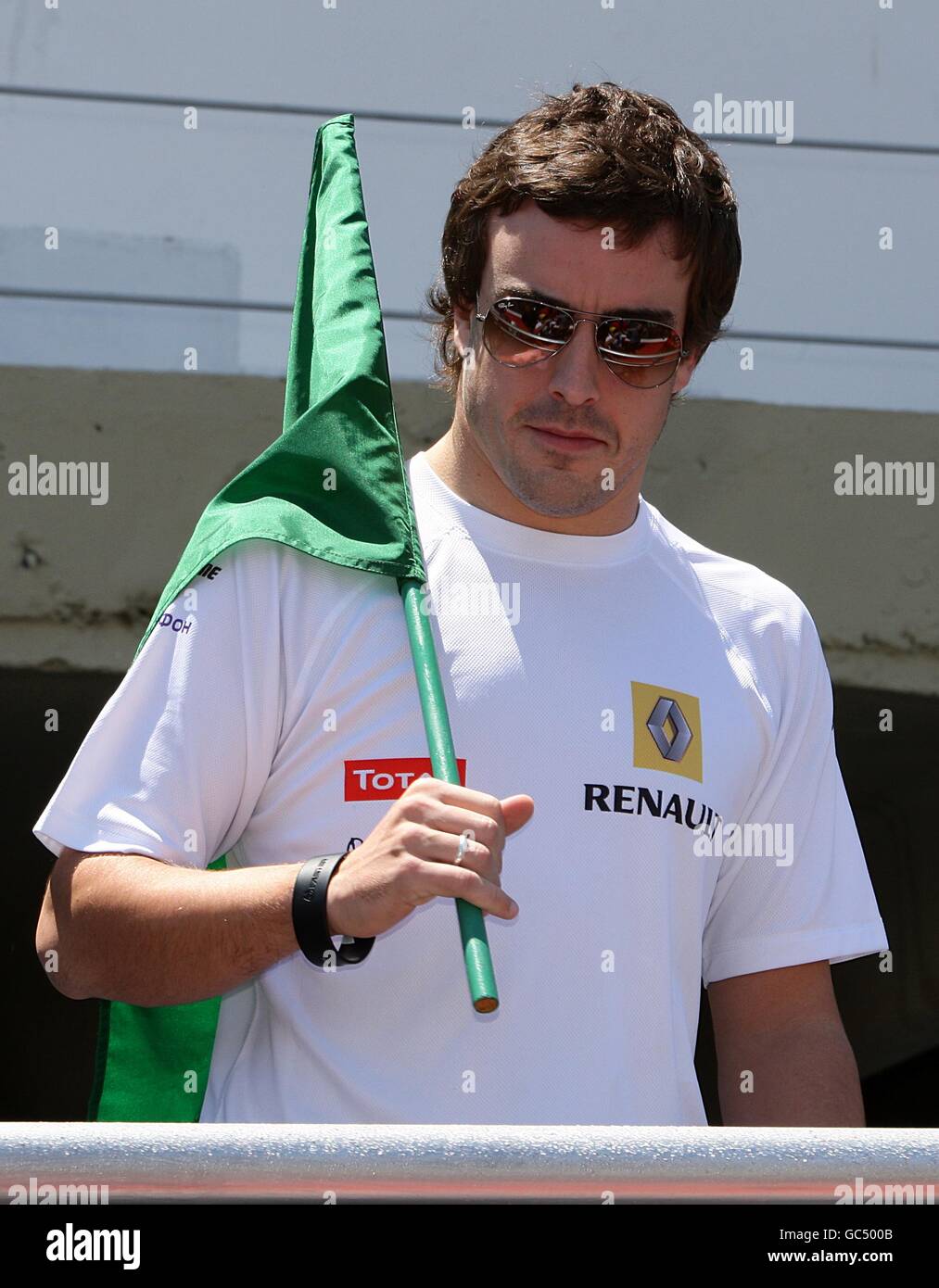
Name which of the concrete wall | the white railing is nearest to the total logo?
the white railing

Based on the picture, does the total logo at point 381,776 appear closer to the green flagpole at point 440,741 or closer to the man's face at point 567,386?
the green flagpole at point 440,741

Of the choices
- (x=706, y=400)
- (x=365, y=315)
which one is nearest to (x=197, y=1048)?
(x=365, y=315)

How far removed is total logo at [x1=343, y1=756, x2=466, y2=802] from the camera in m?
1.76

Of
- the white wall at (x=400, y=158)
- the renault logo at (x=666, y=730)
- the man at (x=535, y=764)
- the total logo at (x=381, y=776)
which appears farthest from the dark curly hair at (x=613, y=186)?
the white wall at (x=400, y=158)

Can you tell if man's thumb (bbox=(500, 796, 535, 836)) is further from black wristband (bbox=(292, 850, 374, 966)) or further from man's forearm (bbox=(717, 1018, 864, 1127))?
man's forearm (bbox=(717, 1018, 864, 1127))

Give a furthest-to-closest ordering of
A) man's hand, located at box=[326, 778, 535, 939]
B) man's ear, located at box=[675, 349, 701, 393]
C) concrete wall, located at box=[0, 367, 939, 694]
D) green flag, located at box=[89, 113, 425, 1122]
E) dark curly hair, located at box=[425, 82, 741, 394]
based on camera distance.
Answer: concrete wall, located at box=[0, 367, 939, 694] < man's ear, located at box=[675, 349, 701, 393] < dark curly hair, located at box=[425, 82, 741, 394] < green flag, located at box=[89, 113, 425, 1122] < man's hand, located at box=[326, 778, 535, 939]

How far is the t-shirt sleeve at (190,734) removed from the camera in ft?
5.46

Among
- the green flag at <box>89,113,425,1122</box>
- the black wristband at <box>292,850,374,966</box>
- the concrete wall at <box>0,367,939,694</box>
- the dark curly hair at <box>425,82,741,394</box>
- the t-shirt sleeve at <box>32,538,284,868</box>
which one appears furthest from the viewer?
the concrete wall at <box>0,367,939,694</box>

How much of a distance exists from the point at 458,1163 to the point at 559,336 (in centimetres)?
108

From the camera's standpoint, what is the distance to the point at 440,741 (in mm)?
1684

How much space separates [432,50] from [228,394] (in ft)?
2.61

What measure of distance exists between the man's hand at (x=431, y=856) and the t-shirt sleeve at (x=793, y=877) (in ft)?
1.85

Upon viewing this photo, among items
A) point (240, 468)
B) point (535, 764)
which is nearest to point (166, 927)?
point (535, 764)

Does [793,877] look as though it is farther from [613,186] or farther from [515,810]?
[613,186]
